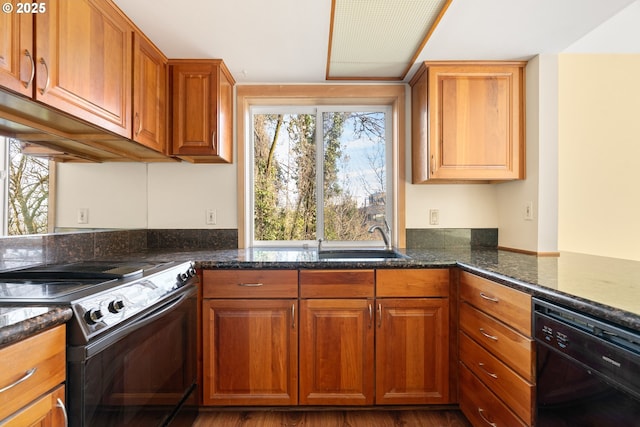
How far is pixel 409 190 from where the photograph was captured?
2.42 metres

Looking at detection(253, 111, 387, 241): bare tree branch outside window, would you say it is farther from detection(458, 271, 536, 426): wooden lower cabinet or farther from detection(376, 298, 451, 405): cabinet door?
detection(458, 271, 536, 426): wooden lower cabinet

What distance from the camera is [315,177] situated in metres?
2.51

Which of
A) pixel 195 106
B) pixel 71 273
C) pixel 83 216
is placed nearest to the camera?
pixel 71 273

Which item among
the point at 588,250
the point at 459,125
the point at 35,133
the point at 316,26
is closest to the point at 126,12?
the point at 35,133

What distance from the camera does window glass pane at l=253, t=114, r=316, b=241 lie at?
2514mm

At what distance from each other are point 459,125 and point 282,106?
4.29 ft

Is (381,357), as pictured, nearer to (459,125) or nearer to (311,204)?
(311,204)

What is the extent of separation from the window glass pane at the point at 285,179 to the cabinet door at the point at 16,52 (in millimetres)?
1529

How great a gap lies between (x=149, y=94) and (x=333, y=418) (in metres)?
2.11

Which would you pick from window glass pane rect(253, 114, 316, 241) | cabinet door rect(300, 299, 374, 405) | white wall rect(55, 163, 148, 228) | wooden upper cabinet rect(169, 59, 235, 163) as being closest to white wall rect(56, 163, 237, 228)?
white wall rect(55, 163, 148, 228)

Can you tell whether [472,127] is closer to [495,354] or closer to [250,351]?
[495,354]

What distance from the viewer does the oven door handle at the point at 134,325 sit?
37.9 inches

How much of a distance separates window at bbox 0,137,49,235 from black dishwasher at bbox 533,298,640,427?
2150 millimetres

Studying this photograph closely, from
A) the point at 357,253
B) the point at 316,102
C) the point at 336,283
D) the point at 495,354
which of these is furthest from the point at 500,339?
the point at 316,102
